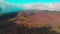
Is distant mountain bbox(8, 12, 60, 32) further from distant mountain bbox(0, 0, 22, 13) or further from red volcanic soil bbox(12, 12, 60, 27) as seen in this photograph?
distant mountain bbox(0, 0, 22, 13)

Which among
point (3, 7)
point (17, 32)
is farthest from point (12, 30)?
point (3, 7)

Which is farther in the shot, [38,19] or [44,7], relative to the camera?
[38,19]

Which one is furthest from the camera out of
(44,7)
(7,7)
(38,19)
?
(38,19)

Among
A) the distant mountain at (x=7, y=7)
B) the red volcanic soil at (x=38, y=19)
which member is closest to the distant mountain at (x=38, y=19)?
the red volcanic soil at (x=38, y=19)

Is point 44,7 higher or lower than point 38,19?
higher

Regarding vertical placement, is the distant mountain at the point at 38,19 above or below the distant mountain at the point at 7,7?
below

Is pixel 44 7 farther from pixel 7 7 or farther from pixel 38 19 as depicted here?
pixel 7 7

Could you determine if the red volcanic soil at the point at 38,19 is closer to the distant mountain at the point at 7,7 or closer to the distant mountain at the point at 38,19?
the distant mountain at the point at 38,19

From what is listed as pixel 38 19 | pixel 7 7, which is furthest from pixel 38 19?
pixel 7 7

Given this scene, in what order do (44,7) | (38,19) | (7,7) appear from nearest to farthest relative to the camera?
(7,7) → (44,7) → (38,19)
